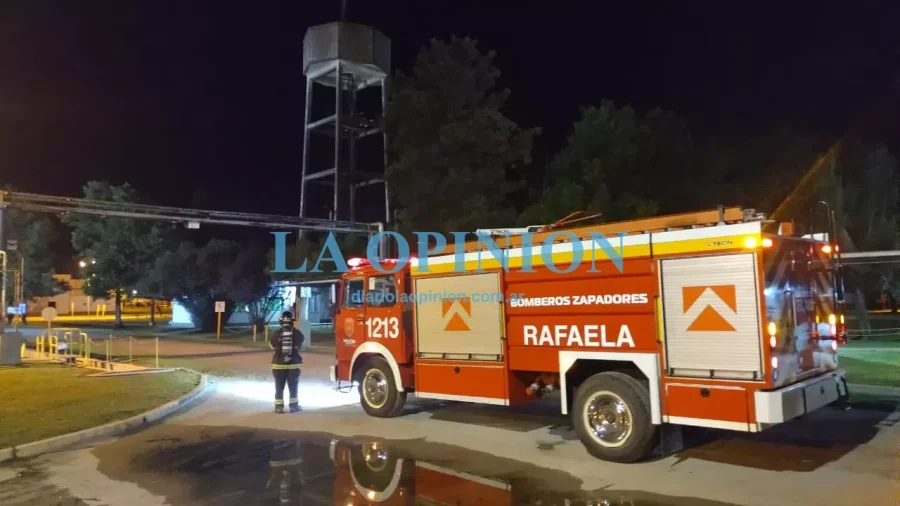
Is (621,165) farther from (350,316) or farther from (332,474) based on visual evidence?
(332,474)

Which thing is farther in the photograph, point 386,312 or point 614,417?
point 386,312

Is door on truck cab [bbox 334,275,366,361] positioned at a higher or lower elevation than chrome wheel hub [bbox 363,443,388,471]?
higher

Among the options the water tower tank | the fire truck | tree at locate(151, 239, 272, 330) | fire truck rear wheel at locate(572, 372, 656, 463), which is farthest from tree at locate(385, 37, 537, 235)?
tree at locate(151, 239, 272, 330)

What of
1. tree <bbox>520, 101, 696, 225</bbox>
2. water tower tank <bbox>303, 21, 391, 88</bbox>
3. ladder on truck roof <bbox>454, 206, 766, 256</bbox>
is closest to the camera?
ladder on truck roof <bbox>454, 206, 766, 256</bbox>

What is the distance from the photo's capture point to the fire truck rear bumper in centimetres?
642

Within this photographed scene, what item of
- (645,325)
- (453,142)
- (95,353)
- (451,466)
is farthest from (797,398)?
(95,353)

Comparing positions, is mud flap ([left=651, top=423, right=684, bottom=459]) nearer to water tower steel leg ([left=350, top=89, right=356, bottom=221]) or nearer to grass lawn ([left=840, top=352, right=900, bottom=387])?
grass lawn ([left=840, top=352, right=900, bottom=387])

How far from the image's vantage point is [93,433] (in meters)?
9.72

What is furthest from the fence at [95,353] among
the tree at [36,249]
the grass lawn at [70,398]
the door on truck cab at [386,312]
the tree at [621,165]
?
the tree at [36,249]

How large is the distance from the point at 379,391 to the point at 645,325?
→ 481cm

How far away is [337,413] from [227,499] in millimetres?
4810

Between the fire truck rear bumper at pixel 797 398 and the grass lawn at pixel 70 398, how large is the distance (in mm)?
9009

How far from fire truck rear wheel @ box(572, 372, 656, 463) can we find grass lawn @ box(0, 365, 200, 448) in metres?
7.23

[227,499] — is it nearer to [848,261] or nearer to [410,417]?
[410,417]
